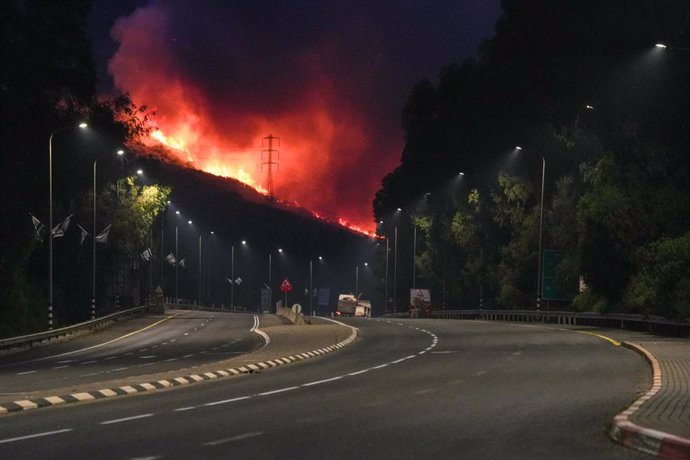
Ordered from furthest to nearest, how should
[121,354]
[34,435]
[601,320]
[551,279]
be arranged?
[551,279] → [601,320] → [121,354] → [34,435]

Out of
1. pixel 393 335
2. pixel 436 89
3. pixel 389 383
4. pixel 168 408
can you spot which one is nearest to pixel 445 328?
pixel 393 335

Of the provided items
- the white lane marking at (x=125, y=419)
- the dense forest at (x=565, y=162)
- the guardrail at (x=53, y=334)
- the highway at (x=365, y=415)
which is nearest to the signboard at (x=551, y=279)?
the dense forest at (x=565, y=162)

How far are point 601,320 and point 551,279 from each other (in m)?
5.37

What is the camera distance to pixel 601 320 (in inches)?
2274

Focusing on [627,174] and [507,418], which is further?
[627,174]

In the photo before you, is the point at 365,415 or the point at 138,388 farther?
the point at 138,388

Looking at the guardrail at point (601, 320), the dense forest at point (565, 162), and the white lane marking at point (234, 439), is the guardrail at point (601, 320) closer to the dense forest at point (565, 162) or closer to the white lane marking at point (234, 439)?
the dense forest at point (565, 162)

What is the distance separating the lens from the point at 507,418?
49.9 feet

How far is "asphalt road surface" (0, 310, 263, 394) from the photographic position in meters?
26.8

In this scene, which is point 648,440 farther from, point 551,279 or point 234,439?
Result: point 551,279

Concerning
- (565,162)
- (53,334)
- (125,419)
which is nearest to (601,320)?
(565,162)

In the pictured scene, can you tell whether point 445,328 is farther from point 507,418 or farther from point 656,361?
point 507,418

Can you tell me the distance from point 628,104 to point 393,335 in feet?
54.7

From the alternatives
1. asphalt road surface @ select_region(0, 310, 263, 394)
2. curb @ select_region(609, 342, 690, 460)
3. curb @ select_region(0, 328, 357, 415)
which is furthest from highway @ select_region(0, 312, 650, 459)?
asphalt road surface @ select_region(0, 310, 263, 394)
